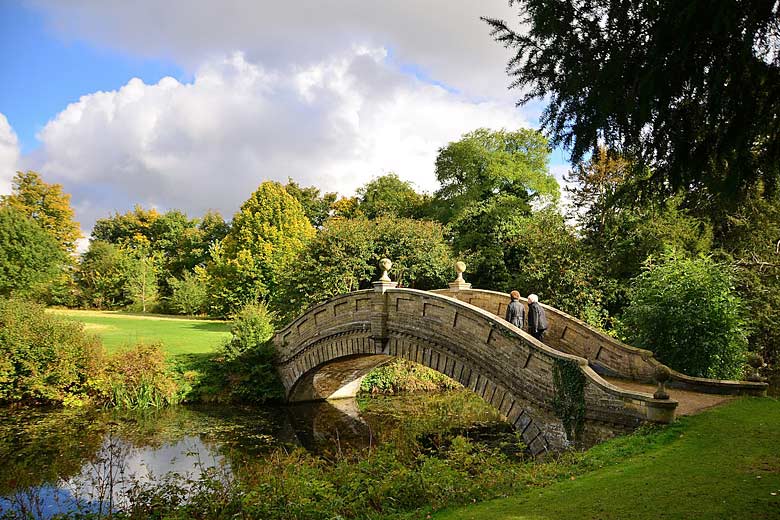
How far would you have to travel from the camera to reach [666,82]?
13.8 feet

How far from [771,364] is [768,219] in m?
4.49

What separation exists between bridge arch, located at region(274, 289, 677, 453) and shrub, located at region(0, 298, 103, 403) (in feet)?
18.3

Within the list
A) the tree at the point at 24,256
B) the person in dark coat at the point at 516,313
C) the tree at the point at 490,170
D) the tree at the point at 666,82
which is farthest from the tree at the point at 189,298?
the tree at the point at 666,82

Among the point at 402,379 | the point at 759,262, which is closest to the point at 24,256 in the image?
the point at 402,379

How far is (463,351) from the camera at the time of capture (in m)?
11.9

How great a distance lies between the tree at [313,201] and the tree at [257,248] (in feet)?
32.6

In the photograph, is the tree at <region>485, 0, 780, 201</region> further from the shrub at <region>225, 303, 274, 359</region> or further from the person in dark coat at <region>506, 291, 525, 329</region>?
the shrub at <region>225, 303, 274, 359</region>

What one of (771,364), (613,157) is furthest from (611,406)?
(771,364)

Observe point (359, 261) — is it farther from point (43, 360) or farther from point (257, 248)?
point (257, 248)

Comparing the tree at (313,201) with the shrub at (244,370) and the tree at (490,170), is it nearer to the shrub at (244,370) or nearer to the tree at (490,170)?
the tree at (490,170)

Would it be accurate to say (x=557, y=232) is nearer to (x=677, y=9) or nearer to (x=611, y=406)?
(x=611, y=406)

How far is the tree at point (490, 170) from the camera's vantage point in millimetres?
30344

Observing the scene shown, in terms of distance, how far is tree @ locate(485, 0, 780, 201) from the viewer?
3.94 m

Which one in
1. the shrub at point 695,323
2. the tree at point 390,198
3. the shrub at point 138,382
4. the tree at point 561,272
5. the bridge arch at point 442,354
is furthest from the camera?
the tree at point 390,198
